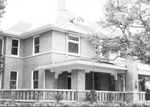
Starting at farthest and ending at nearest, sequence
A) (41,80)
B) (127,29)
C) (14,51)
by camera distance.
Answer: (14,51) → (41,80) → (127,29)

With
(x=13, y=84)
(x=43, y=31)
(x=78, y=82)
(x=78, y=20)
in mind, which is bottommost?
(x=13, y=84)

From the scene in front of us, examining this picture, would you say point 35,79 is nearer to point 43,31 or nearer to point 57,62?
point 57,62

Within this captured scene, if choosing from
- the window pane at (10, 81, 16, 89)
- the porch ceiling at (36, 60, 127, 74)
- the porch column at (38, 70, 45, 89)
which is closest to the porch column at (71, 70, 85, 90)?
the porch ceiling at (36, 60, 127, 74)

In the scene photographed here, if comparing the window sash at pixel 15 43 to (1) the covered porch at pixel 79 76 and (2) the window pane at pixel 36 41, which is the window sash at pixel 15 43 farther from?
(1) the covered porch at pixel 79 76

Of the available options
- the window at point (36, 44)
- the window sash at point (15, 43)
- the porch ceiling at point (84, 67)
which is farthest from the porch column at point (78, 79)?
the window sash at point (15, 43)

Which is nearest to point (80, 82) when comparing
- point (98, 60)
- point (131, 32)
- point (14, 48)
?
point (98, 60)

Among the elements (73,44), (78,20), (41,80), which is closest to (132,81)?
(73,44)

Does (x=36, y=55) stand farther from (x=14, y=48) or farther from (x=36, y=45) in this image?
(x=14, y=48)

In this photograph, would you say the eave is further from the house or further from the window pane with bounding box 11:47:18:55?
the window pane with bounding box 11:47:18:55

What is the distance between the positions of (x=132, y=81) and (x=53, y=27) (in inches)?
320

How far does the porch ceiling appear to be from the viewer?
62.5ft

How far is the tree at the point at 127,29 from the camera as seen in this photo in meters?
Result: 16.1

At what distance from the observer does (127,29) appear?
17.3 meters

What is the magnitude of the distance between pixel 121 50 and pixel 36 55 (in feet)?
29.6
